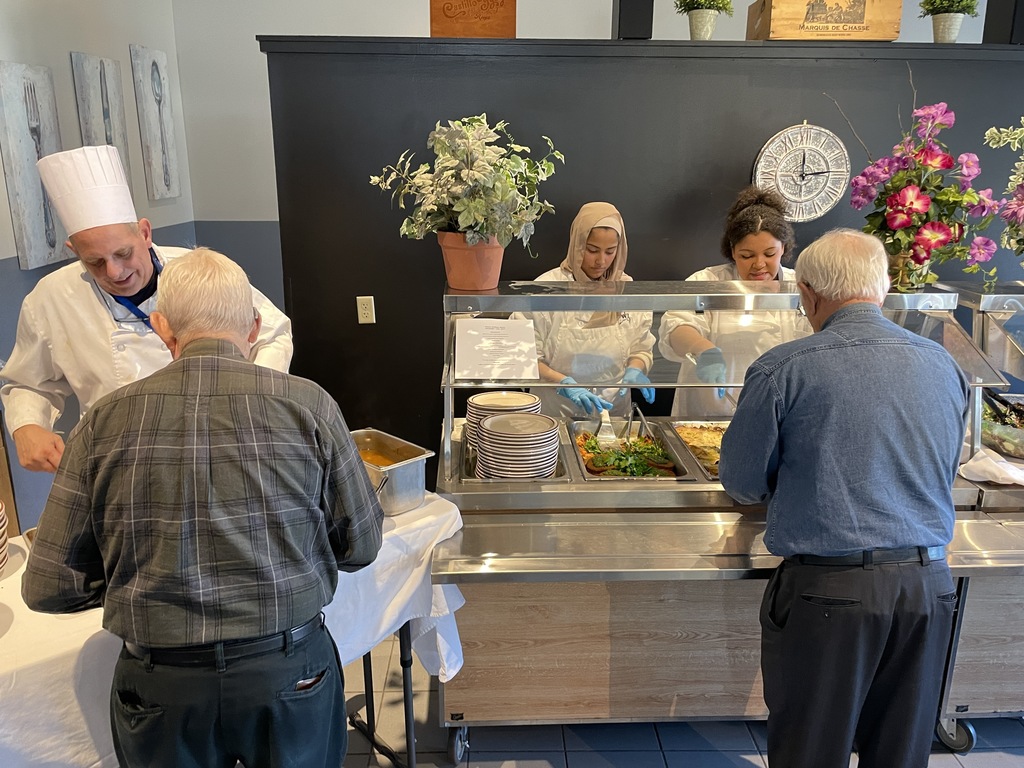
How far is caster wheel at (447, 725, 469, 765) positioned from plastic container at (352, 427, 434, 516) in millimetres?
778

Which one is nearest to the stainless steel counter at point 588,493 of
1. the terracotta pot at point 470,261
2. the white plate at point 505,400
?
the white plate at point 505,400

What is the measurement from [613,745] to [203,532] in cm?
161

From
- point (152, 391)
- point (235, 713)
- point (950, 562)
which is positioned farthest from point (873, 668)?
point (152, 391)

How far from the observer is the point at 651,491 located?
2.03m

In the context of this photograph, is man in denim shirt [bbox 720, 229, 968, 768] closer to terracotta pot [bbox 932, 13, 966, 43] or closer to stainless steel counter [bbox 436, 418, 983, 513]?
stainless steel counter [bbox 436, 418, 983, 513]

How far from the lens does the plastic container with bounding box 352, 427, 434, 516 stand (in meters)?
1.82

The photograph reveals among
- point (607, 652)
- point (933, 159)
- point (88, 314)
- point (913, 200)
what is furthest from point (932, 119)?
point (88, 314)

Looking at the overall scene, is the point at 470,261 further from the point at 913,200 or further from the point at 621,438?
the point at 913,200

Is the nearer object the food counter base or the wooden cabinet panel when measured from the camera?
the food counter base

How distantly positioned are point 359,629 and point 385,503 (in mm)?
300

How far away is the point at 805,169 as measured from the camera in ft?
10.7

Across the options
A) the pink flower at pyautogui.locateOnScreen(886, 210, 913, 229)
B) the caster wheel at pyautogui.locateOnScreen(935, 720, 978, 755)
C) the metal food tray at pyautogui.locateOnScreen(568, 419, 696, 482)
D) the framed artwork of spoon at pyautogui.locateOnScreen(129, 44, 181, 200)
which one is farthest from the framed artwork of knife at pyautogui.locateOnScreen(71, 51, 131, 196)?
the caster wheel at pyautogui.locateOnScreen(935, 720, 978, 755)

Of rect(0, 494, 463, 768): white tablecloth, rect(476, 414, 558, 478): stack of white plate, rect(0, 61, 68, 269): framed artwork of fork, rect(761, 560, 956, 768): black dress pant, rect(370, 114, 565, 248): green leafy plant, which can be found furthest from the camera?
rect(0, 61, 68, 269): framed artwork of fork

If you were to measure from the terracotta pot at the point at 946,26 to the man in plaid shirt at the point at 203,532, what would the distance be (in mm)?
3149
